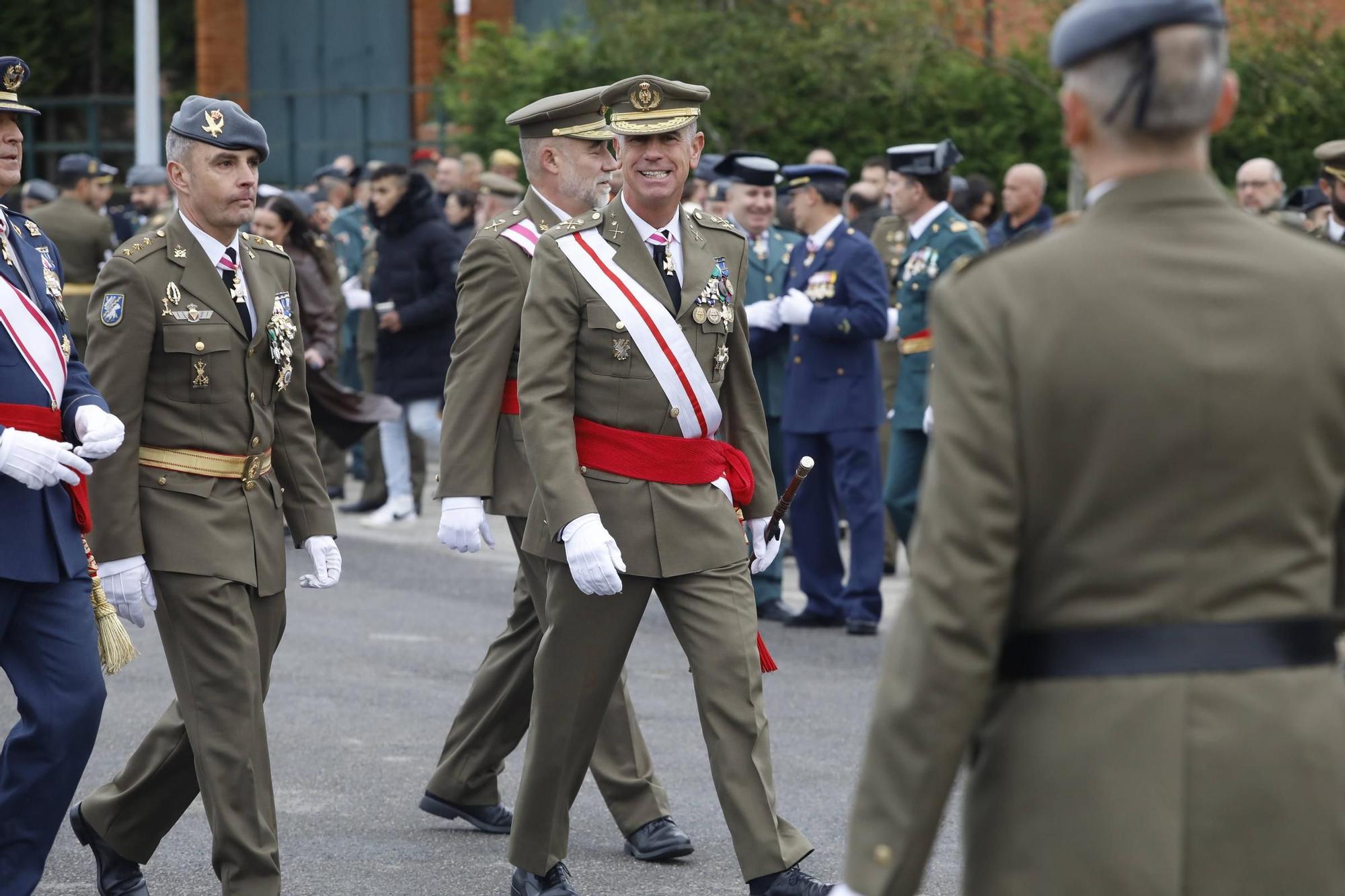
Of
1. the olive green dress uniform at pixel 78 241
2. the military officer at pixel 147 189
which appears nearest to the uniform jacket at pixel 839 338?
the olive green dress uniform at pixel 78 241

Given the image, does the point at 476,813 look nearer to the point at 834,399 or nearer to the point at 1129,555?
the point at 1129,555

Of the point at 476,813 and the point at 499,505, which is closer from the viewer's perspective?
the point at 499,505

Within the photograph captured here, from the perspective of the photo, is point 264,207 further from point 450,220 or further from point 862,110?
point 862,110

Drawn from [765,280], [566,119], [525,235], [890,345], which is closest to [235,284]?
[525,235]

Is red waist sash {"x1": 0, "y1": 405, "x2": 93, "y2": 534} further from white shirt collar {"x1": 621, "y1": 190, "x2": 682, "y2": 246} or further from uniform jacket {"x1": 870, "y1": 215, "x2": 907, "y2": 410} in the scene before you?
uniform jacket {"x1": 870, "y1": 215, "x2": 907, "y2": 410}

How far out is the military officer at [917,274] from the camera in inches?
360

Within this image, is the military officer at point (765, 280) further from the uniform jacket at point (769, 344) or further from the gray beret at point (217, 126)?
the gray beret at point (217, 126)

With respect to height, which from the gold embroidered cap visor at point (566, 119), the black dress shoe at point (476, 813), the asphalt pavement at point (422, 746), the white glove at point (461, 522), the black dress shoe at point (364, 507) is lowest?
the black dress shoe at point (364, 507)

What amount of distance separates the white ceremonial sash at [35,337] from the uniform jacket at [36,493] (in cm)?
1

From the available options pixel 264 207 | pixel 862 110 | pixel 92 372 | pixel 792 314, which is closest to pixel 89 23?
pixel 862 110

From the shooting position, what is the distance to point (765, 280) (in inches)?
386

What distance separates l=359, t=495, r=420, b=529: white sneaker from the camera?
1218cm

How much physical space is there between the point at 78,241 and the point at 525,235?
8194mm

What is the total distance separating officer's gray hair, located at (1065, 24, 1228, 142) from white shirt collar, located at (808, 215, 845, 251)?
6575mm
